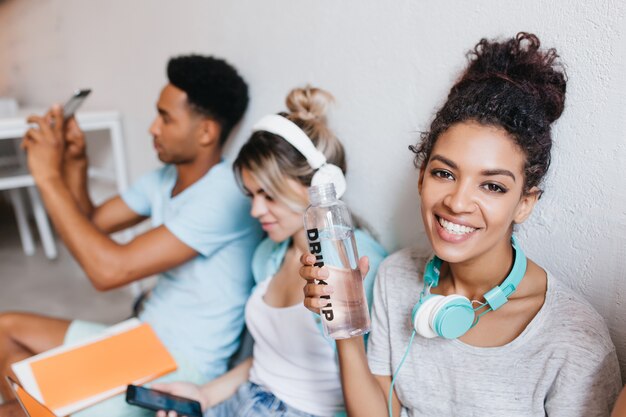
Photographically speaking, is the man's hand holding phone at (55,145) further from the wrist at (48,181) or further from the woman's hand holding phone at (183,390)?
the woman's hand holding phone at (183,390)

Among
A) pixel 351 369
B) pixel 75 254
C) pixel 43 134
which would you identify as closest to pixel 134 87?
pixel 43 134

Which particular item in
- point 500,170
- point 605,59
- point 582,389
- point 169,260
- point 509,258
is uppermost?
point 605,59

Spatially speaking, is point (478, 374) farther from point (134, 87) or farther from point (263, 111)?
point (134, 87)

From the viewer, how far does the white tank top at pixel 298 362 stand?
995 mm

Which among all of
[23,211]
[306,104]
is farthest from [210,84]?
[23,211]

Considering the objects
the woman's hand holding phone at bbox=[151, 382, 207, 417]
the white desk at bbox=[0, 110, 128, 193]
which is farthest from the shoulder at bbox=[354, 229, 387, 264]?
the white desk at bbox=[0, 110, 128, 193]

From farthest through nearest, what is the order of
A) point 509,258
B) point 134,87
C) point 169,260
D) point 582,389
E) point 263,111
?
point 134,87 → point 263,111 → point 169,260 → point 509,258 → point 582,389

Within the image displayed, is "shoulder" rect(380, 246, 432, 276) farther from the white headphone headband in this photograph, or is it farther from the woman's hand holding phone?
the woman's hand holding phone

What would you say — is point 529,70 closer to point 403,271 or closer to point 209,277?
point 403,271

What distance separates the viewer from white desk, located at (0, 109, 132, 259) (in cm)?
172

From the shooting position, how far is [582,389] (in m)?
0.66

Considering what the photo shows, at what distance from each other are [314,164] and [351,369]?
38 centimetres

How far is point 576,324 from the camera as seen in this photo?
68cm

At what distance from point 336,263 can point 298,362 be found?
0.34 meters
